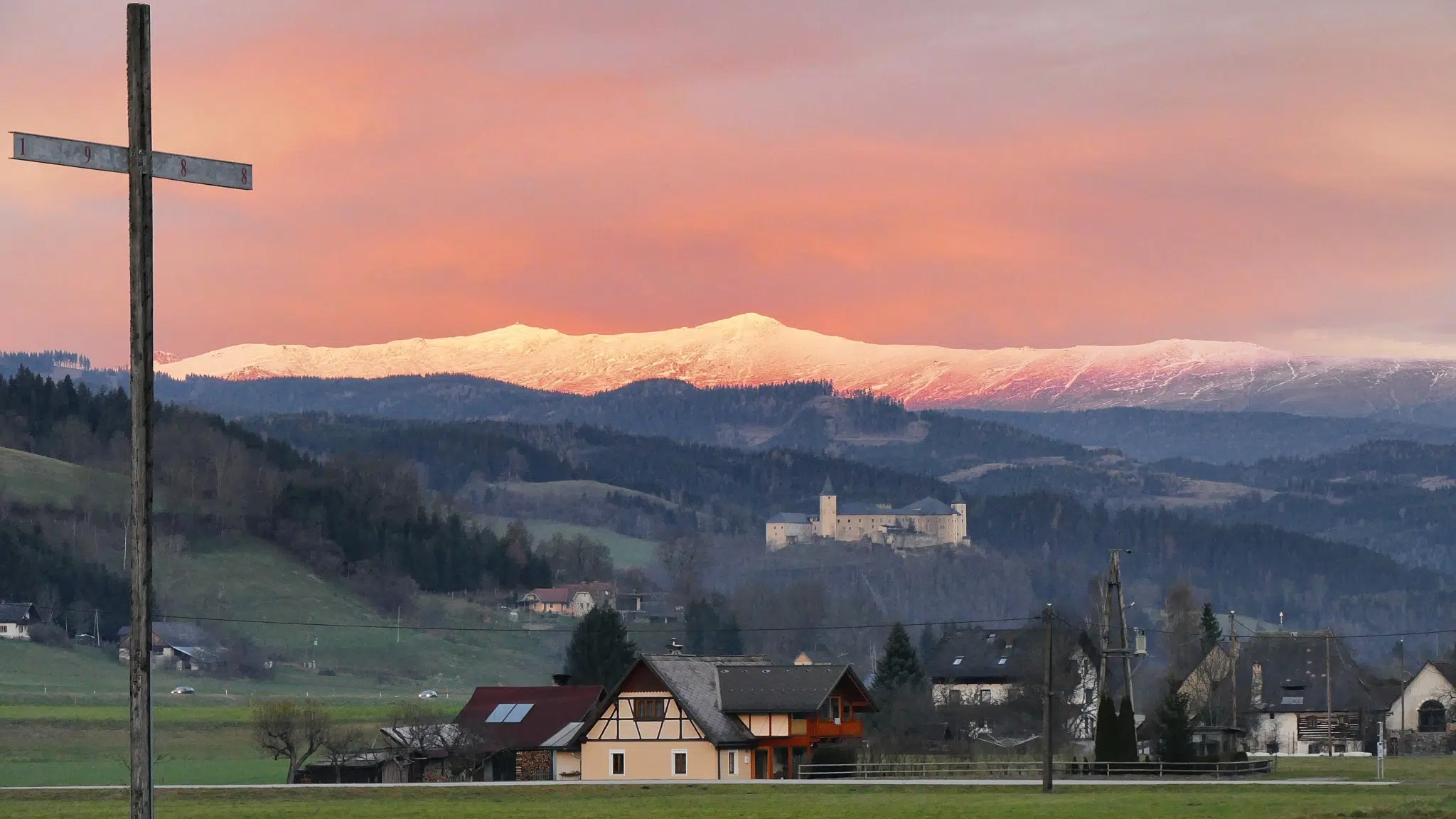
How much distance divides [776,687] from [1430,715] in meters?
47.0

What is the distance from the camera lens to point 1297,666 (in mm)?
112688

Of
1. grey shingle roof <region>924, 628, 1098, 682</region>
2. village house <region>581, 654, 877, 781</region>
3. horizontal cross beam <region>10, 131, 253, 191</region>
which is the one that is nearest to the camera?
horizontal cross beam <region>10, 131, 253, 191</region>

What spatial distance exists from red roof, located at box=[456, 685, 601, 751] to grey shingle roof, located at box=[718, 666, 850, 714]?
6.31 metres

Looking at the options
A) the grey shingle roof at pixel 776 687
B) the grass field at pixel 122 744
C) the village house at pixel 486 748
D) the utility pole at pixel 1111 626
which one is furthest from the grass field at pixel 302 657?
the utility pole at pixel 1111 626

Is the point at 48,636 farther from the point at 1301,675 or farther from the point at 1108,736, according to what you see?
the point at 1108,736

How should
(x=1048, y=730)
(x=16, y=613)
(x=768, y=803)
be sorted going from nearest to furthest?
(x=768, y=803)
(x=1048, y=730)
(x=16, y=613)

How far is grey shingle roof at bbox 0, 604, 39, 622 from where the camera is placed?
16900cm

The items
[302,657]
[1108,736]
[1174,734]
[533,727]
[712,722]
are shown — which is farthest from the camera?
[302,657]

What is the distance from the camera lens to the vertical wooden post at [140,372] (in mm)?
24875

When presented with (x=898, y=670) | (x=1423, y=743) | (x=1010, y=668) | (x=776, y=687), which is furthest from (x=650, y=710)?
(x=1010, y=668)

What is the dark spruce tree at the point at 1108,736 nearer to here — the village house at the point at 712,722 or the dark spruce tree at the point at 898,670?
the village house at the point at 712,722

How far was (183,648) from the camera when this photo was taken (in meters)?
173

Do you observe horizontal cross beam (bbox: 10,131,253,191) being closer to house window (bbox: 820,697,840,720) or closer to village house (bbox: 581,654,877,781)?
village house (bbox: 581,654,877,781)

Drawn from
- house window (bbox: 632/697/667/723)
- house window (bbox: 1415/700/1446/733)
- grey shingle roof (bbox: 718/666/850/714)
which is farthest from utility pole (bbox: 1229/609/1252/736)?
house window (bbox: 632/697/667/723)
